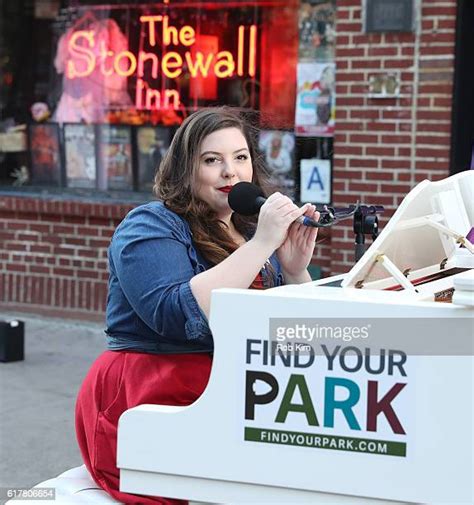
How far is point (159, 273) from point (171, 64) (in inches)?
222

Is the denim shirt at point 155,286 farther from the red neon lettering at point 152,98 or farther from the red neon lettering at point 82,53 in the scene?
the red neon lettering at point 82,53

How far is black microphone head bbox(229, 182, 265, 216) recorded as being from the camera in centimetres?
295

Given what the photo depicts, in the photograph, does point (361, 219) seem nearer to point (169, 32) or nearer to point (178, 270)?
point (178, 270)

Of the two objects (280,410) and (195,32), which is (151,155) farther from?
(280,410)

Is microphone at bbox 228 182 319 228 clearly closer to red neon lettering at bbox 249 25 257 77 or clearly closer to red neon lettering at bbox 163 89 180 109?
red neon lettering at bbox 249 25 257 77

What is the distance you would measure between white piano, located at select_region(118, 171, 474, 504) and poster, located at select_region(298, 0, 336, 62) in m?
4.97

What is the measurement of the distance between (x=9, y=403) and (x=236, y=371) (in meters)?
3.91

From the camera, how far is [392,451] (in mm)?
2418

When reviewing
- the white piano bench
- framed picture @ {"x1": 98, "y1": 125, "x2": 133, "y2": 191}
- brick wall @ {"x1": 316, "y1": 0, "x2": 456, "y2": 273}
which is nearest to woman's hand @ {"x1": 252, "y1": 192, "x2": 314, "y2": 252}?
the white piano bench

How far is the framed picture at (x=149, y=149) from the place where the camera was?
329 inches

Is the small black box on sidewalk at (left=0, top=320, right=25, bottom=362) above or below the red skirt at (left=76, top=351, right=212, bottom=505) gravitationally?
below

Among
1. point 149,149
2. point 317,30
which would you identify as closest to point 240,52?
point 317,30

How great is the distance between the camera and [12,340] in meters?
6.96

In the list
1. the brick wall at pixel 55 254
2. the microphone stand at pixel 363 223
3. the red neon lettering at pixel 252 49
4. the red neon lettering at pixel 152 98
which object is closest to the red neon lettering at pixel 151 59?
the red neon lettering at pixel 152 98
